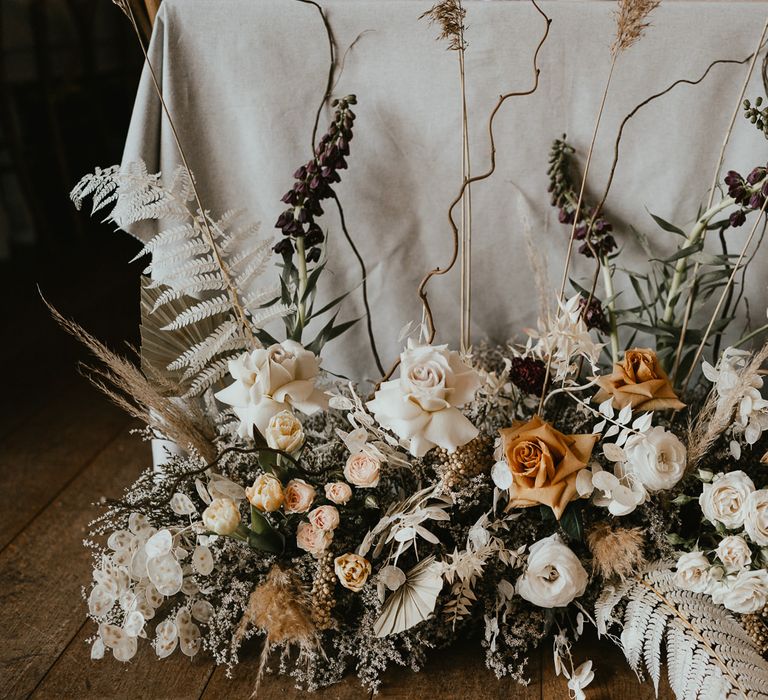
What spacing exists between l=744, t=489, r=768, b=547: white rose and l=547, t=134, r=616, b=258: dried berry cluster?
43 cm

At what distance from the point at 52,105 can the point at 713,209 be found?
2.85 metres

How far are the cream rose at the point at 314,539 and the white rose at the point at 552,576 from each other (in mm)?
251

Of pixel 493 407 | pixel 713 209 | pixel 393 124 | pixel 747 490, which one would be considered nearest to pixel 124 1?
pixel 393 124

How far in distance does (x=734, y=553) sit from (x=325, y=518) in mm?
499

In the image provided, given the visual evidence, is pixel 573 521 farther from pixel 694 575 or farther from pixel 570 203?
pixel 570 203

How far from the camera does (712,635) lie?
99 cm

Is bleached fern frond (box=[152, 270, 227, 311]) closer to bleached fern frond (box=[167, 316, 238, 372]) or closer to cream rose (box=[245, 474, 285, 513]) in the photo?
bleached fern frond (box=[167, 316, 238, 372])

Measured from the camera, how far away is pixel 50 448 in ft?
5.77

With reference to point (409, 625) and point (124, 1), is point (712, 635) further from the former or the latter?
point (124, 1)

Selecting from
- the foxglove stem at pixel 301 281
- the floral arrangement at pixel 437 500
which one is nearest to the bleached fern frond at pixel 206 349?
the floral arrangement at pixel 437 500

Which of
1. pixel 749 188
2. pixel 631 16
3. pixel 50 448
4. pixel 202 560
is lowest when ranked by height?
pixel 50 448

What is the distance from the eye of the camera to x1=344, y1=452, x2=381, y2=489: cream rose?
1.05 metres

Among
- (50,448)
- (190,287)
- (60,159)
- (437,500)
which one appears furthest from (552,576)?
(60,159)

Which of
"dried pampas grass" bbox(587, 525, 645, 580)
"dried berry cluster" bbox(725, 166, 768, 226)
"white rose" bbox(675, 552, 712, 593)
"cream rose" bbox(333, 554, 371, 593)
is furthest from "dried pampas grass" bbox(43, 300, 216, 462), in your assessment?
"dried berry cluster" bbox(725, 166, 768, 226)
